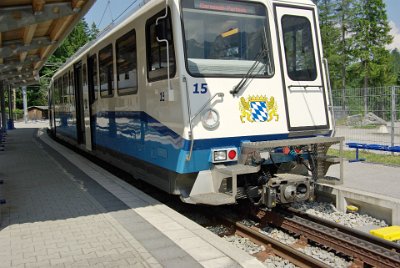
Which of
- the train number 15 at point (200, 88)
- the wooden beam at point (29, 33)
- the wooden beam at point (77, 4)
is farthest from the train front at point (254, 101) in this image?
the wooden beam at point (29, 33)

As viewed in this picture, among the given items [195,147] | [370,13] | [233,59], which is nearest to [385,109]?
[233,59]

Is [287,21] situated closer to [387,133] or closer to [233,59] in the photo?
[233,59]

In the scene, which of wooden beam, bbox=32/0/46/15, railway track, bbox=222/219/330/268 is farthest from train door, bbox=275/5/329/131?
wooden beam, bbox=32/0/46/15

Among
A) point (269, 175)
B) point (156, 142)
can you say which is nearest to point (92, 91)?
point (156, 142)

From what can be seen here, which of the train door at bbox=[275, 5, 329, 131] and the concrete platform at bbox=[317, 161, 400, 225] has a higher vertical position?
the train door at bbox=[275, 5, 329, 131]

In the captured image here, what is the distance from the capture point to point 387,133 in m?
13.2

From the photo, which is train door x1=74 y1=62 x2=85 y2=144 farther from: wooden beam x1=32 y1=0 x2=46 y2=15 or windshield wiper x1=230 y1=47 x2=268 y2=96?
windshield wiper x1=230 y1=47 x2=268 y2=96

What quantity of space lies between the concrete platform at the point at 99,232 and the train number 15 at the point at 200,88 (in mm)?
1651

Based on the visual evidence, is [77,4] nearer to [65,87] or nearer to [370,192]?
[370,192]

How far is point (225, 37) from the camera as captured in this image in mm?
6070

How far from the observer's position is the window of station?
7.19m

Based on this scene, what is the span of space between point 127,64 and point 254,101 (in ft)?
8.46

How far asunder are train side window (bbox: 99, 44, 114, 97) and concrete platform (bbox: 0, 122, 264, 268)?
6.27 feet

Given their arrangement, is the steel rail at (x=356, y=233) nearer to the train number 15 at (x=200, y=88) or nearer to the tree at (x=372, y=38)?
the train number 15 at (x=200, y=88)
